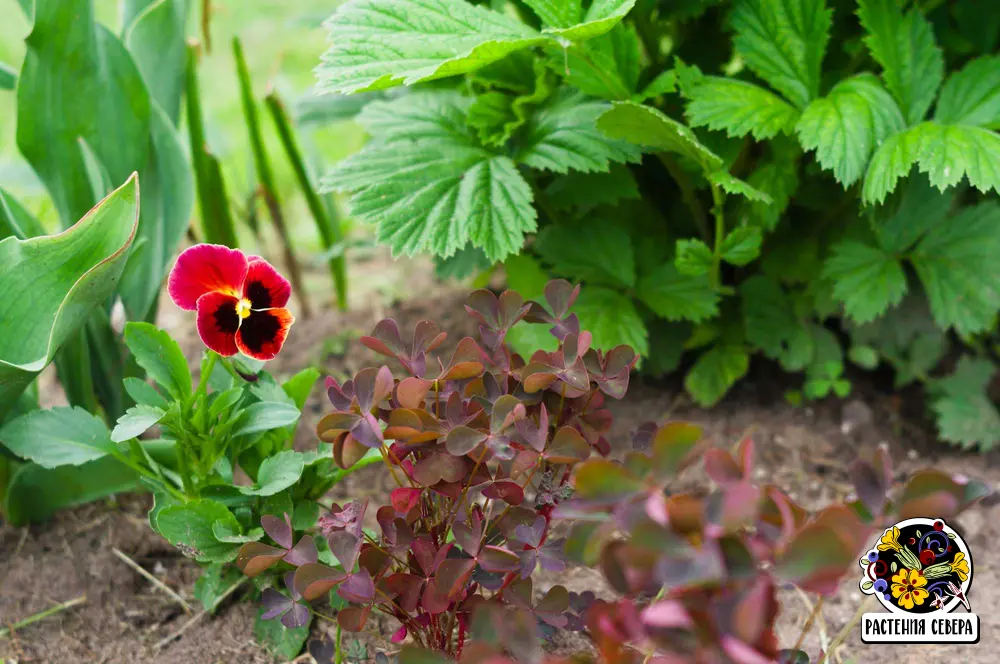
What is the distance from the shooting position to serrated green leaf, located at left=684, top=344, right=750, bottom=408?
175cm

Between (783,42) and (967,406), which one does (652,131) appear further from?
(967,406)

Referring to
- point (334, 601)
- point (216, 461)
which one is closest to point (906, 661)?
point (334, 601)

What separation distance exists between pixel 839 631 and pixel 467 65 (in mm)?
1049

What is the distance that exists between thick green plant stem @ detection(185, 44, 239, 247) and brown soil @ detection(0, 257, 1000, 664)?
34 cm

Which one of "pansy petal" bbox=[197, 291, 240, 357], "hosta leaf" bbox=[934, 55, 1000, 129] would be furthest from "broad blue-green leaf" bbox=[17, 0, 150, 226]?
"hosta leaf" bbox=[934, 55, 1000, 129]

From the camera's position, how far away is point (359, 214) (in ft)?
4.57

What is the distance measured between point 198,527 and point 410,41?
2.54 ft

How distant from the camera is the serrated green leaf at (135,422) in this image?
3.73 feet

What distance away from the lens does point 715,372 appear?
1770mm

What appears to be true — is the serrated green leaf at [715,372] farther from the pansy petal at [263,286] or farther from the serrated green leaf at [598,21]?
the pansy petal at [263,286]

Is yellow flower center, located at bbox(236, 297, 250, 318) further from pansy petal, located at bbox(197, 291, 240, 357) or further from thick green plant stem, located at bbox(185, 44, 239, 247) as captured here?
thick green plant stem, located at bbox(185, 44, 239, 247)

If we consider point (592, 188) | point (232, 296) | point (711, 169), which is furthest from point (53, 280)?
point (711, 169)

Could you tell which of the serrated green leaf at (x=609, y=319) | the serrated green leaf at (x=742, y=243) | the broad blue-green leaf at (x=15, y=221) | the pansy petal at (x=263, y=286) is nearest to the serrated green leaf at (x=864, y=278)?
the serrated green leaf at (x=742, y=243)

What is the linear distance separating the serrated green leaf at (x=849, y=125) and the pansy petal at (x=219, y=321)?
0.89 m
